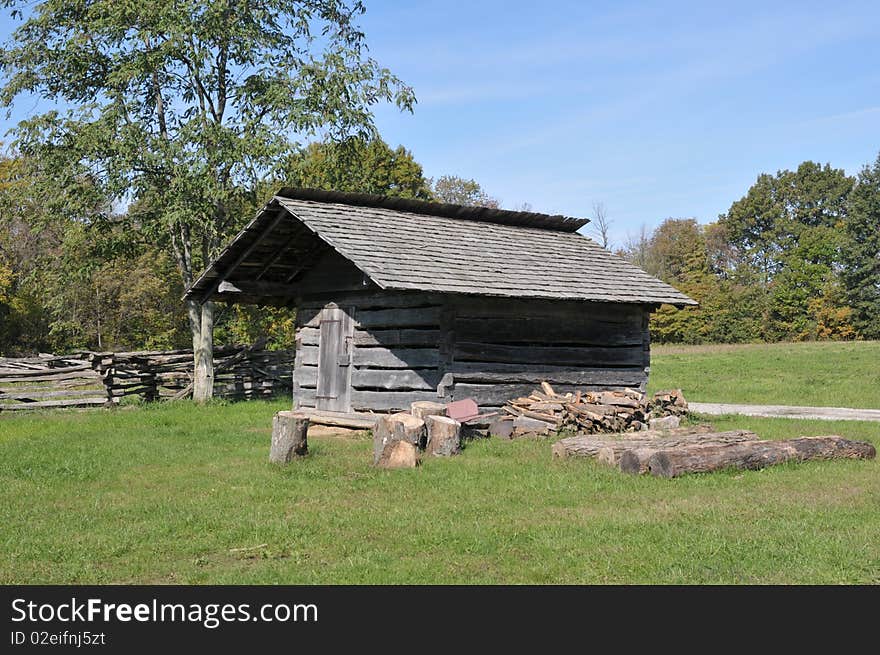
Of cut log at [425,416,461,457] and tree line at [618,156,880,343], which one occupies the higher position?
tree line at [618,156,880,343]

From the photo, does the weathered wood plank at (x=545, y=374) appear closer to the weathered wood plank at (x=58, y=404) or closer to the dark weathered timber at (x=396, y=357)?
the dark weathered timber at (x=396, y=357)

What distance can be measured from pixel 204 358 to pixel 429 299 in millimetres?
9519

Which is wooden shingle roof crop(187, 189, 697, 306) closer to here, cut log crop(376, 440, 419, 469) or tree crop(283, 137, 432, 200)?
cut log crop(376, 440, 419, 469)

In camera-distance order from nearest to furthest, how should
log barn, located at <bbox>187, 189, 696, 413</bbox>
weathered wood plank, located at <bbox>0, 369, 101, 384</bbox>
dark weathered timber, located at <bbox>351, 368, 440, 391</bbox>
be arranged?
log barn, located at <bbox>187, 189, 696, 413</bbox>
dark weathered timber, located at <bbox>351, 368, 440, 391</bbox>
weathered wood plank, located at <bbox>0, 369, 101, 384</bbox>

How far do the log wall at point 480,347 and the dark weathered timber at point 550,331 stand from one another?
0.02 metres

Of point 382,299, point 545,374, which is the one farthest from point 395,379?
→ point 545,374

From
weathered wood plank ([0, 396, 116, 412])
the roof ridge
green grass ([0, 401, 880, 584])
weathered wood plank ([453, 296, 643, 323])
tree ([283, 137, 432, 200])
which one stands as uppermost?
tree ([283, 137, 432, 200])

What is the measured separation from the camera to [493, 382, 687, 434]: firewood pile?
46.6ft

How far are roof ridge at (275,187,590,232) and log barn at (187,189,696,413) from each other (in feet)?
0.14

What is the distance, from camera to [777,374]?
29.3 meters

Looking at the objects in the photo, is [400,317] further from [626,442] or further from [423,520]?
[423,520]

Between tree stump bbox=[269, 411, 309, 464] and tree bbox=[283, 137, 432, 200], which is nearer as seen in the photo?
tree stump bbox=[269, 411, 309, 464]

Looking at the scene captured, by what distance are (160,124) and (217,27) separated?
10.3 feet

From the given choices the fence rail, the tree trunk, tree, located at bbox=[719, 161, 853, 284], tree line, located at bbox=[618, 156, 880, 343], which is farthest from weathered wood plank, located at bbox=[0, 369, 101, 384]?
tree, located at bbox=[719, 161, 853, 284]
